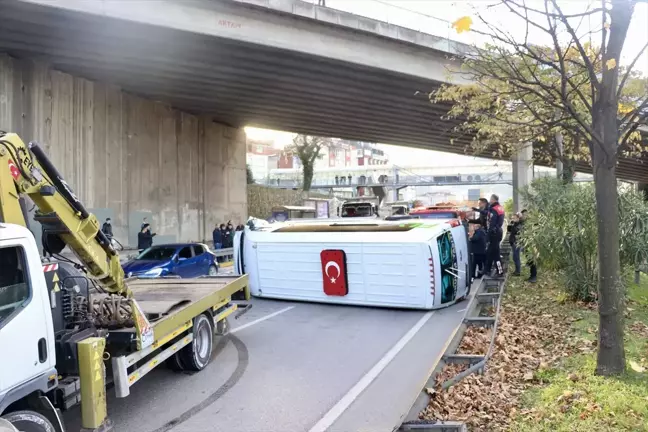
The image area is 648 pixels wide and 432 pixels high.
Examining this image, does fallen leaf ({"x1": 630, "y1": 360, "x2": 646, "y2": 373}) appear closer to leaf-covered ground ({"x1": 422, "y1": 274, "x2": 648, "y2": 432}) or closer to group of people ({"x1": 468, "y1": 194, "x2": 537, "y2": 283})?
leaf-covered ground ({"x1": 422, "y1": 274, "x2": 648, "y2": 432})

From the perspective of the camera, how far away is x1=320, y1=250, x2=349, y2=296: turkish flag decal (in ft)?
33.0

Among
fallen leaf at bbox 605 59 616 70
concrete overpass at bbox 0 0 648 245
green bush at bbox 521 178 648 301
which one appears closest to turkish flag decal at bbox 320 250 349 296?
green bush at bbox 521 178 648 301

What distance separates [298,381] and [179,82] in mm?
19169

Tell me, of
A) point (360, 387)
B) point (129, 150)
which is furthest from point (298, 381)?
point (129, 150)

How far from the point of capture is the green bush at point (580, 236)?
9.08 metres

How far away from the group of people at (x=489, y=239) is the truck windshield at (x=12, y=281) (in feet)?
34.1

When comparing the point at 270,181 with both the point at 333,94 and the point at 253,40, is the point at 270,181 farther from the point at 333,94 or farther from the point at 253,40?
the point at 253,40

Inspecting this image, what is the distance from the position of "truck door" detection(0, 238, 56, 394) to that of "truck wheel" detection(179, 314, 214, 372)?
2.56m

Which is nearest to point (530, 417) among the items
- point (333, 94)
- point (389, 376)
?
point (389, 376)

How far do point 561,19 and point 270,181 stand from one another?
263 feet

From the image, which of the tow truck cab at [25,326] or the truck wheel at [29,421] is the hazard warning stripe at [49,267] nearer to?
the tow truck cab at [25,326]

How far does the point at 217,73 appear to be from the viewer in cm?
2128

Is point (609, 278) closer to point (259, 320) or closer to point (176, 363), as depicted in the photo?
point (176, 363)

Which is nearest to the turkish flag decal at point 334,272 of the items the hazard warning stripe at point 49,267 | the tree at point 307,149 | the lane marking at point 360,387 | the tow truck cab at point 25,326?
the lane marking at point 360,387
